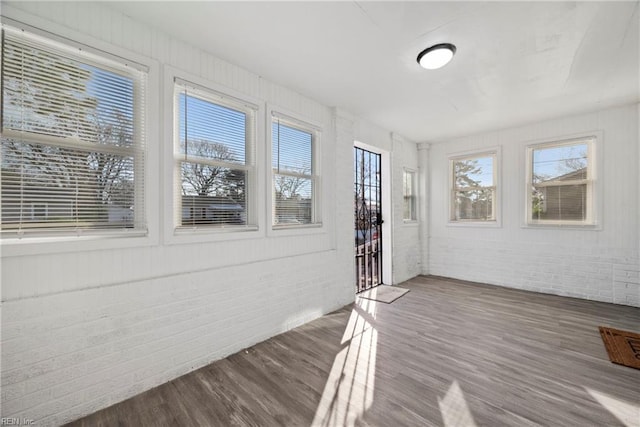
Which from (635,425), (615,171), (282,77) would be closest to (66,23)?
(282,77)

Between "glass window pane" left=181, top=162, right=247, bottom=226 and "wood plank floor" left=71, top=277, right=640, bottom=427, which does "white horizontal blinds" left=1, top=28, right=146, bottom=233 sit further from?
"wood plank floor" left=71, top=277, right=640, bottom=427

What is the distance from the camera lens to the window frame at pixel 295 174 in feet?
10.1

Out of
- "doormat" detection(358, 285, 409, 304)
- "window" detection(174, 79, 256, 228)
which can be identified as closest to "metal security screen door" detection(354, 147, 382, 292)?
"doormat" detection(358, 285, 409, 304)

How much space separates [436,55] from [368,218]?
2.97m

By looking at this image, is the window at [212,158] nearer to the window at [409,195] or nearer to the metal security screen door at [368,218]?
the metal security screen door at [368,218]

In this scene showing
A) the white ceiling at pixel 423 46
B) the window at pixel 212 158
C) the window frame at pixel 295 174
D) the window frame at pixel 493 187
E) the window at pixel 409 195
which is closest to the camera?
the white ceiling at pixel 423 46

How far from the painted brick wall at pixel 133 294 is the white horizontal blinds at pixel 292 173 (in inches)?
10.0

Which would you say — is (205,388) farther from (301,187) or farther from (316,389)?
(301,187)

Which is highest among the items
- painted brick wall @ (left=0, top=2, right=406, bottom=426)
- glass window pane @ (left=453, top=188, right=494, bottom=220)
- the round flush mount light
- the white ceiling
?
the white ceiling

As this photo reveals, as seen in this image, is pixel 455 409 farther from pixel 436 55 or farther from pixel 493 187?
pixel 493 187

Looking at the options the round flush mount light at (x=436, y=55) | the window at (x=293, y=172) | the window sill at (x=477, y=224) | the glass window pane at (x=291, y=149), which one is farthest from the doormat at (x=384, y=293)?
the round flush mount light at (x=436, y=55)

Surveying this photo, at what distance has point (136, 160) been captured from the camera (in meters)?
2.15

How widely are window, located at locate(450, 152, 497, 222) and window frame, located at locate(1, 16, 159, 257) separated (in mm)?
5441

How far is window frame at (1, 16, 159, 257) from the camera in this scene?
1.68 meters
